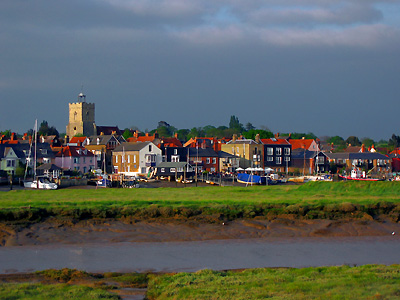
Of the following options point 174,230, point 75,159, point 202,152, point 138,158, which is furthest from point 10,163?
point 174,230

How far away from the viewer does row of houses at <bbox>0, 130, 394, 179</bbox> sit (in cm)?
9481

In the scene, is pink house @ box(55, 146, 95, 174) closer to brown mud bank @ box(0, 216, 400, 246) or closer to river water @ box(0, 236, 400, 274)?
brown mud bank @ box(0, 216, 400, 246)

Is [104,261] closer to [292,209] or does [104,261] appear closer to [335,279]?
[335,279]

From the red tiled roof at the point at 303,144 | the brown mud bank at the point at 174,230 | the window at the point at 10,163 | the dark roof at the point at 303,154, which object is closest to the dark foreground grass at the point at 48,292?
the brown mud bank at the point at 174,230

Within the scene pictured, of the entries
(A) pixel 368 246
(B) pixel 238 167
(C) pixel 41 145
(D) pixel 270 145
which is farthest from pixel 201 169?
(A) pixel 368 246

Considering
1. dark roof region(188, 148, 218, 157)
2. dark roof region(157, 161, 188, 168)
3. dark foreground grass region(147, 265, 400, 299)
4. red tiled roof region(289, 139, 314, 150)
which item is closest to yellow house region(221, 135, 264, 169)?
dark roof region(188, 148, 218, 157)

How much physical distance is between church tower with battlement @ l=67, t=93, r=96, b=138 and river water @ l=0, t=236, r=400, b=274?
133388 millimetres

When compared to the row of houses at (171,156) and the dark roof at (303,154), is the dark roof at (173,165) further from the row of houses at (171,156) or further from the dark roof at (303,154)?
the dark roof at (303,154)

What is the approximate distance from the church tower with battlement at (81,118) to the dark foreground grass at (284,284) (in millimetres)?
142224

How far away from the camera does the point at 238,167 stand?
106438 mm

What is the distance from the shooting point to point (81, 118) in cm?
16300

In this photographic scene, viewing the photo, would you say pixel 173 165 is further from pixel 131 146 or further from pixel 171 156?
pixel 131 146

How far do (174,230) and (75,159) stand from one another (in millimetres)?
67010

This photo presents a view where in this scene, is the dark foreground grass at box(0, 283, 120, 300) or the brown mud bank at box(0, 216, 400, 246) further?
the brown mud bank at box(0, 216, 400, 246)
